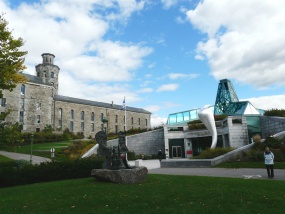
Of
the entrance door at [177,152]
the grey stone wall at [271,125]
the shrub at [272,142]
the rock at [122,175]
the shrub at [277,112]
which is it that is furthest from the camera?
the entrance door at [177,152]

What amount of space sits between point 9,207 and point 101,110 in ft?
226

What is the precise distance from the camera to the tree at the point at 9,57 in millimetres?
13508

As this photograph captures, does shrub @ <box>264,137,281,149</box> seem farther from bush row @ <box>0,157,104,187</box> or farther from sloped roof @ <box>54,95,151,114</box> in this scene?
sloped roof @ <box>54,95,151,114</box>

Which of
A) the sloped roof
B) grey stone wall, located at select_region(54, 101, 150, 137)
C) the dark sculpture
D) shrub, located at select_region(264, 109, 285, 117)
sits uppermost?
the sloped roof

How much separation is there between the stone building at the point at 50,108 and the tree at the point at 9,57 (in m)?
40.5

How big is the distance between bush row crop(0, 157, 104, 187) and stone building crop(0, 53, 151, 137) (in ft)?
127

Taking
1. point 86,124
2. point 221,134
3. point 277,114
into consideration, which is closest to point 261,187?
point 221,134

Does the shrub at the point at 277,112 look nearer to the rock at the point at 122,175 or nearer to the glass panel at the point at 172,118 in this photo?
the glass panel at the point at 172,118

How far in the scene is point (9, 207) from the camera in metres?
7.72

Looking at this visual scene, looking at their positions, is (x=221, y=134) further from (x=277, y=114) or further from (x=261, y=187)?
(x=261, y=187)

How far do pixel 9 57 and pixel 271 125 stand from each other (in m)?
28.5

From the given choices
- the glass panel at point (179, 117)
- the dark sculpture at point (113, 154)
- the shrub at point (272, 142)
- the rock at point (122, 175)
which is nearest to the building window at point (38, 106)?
the glass panel at point (179, 117)

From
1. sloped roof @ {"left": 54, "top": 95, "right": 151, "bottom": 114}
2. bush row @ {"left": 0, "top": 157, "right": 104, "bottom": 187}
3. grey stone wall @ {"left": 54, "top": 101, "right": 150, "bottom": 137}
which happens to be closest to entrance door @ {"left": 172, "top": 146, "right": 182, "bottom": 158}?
bush row @ {"left": 0, "top": 157, "right": 104, "bottom": 187}

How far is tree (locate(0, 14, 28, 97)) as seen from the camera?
13.5 m
